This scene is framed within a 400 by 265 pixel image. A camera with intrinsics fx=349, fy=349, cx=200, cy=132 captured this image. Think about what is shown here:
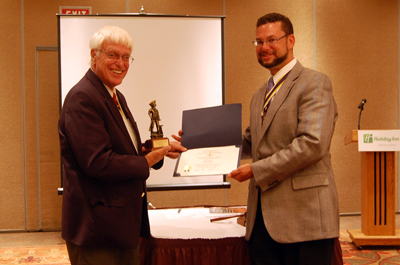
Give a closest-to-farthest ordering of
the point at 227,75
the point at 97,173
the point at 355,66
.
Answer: the point at 97,173, the point at 227,75, the point at 355,66

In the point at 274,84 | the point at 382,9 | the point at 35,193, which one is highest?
the point at 382,9

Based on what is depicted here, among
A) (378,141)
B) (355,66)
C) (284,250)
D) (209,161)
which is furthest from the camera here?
(355,66)

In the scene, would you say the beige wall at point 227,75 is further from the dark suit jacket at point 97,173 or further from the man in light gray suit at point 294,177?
the dark suit jacket at point 97,173

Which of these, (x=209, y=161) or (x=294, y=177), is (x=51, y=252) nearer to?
(x=209, y=161)

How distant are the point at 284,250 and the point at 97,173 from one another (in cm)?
99

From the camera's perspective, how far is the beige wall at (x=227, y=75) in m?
4.53

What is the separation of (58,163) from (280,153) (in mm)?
3640

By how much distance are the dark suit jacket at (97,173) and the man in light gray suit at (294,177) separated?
0.59 m

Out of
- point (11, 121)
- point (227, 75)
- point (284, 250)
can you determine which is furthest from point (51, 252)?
point (227, 75)

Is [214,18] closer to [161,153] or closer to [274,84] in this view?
[274,84]

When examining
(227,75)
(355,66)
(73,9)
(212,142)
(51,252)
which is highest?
(73,9)

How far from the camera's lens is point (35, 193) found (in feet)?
14.9

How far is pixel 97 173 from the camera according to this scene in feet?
4.88

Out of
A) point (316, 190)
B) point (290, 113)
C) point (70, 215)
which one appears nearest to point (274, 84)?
point (290, 113)
